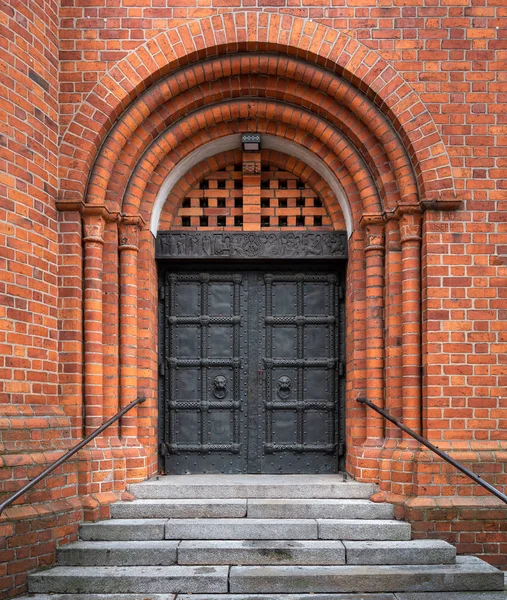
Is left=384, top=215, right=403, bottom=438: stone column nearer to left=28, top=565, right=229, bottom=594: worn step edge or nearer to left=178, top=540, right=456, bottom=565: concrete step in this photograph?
left=178, top=540, right=456, bottom=565: concrete step

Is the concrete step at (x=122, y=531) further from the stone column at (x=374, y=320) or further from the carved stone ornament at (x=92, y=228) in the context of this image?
the carved stone ornament at (x=92, y=228)

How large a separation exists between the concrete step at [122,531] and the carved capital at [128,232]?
2382 mm

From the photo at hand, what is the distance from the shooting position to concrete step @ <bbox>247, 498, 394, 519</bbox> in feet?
17.8

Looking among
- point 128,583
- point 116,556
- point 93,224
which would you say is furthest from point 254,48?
point 128,583

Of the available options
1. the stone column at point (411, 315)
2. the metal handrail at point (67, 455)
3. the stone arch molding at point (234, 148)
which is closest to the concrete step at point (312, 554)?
the stone column at point (411, 315)

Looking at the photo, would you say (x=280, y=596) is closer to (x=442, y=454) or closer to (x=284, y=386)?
(x=442, y=454)

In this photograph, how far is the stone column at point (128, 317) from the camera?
19.2 feet

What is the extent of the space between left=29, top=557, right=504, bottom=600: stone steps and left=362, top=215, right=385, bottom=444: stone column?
137 cm

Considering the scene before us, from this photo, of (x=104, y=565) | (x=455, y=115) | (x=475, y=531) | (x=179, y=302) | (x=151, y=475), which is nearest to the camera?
(x=104, y=565)

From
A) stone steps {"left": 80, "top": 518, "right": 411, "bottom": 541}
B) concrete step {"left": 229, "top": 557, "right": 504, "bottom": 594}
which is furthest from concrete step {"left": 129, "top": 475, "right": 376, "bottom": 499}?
concrete step {"left": 229, "top": 557, "right": 504, "bottom": 594}

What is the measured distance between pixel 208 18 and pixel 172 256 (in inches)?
86.2

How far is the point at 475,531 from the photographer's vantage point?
209 inches

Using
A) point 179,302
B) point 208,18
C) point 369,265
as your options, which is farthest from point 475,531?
point 208,18

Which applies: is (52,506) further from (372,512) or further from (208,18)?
(208,18)
